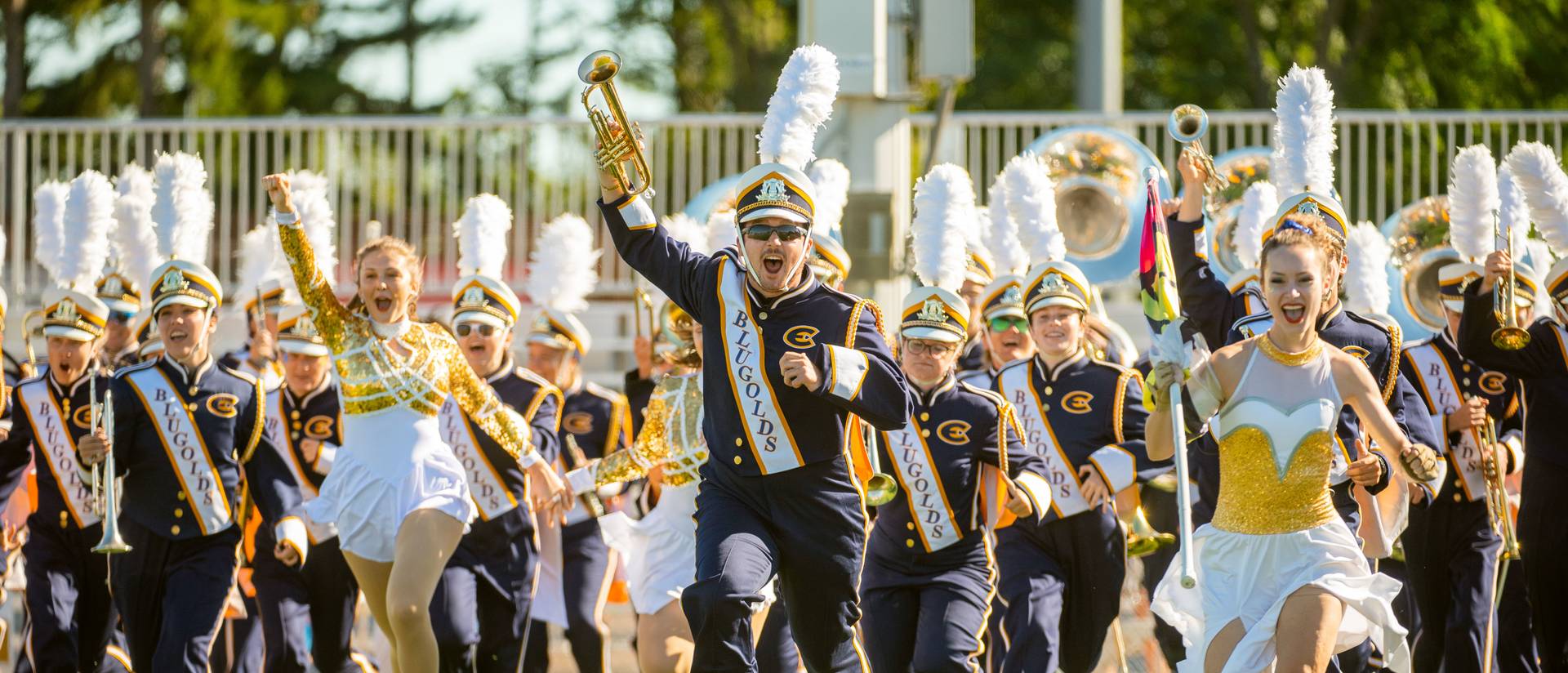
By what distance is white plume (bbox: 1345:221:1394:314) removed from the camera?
1027 centimetres

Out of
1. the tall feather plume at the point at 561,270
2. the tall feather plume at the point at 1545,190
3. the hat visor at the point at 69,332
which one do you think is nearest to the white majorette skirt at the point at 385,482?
the hat visor at the point at 69,332

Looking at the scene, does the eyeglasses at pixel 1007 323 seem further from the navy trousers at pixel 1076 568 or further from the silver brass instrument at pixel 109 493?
the silver brass instrument at pixel 109 493

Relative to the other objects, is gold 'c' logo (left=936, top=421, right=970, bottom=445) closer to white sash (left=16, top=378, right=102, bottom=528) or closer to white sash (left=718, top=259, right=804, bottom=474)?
white sash (left=718, top=259, right=804, bottom=474)

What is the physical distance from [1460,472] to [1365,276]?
1.34 m

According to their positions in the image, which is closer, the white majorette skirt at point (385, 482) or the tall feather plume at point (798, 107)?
the tall feather plume at point (798, 107)

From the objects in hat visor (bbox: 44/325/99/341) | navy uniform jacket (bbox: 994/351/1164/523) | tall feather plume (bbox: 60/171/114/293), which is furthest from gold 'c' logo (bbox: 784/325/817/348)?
tall feather plume (bbox: 60/171/114/293)

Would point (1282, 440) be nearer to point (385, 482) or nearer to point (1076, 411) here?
point (1076, 411)

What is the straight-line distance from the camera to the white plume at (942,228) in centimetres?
871

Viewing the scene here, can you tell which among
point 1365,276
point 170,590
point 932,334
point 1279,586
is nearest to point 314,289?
point 170,590

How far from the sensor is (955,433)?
828cm

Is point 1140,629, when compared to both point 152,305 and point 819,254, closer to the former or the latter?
point 819,254

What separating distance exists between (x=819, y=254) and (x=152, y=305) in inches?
113

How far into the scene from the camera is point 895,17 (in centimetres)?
1473

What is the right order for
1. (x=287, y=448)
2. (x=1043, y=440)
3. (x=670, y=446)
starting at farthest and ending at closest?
(x=287, y=448)
(x=1043, y=440)
(x=670, y=446)
